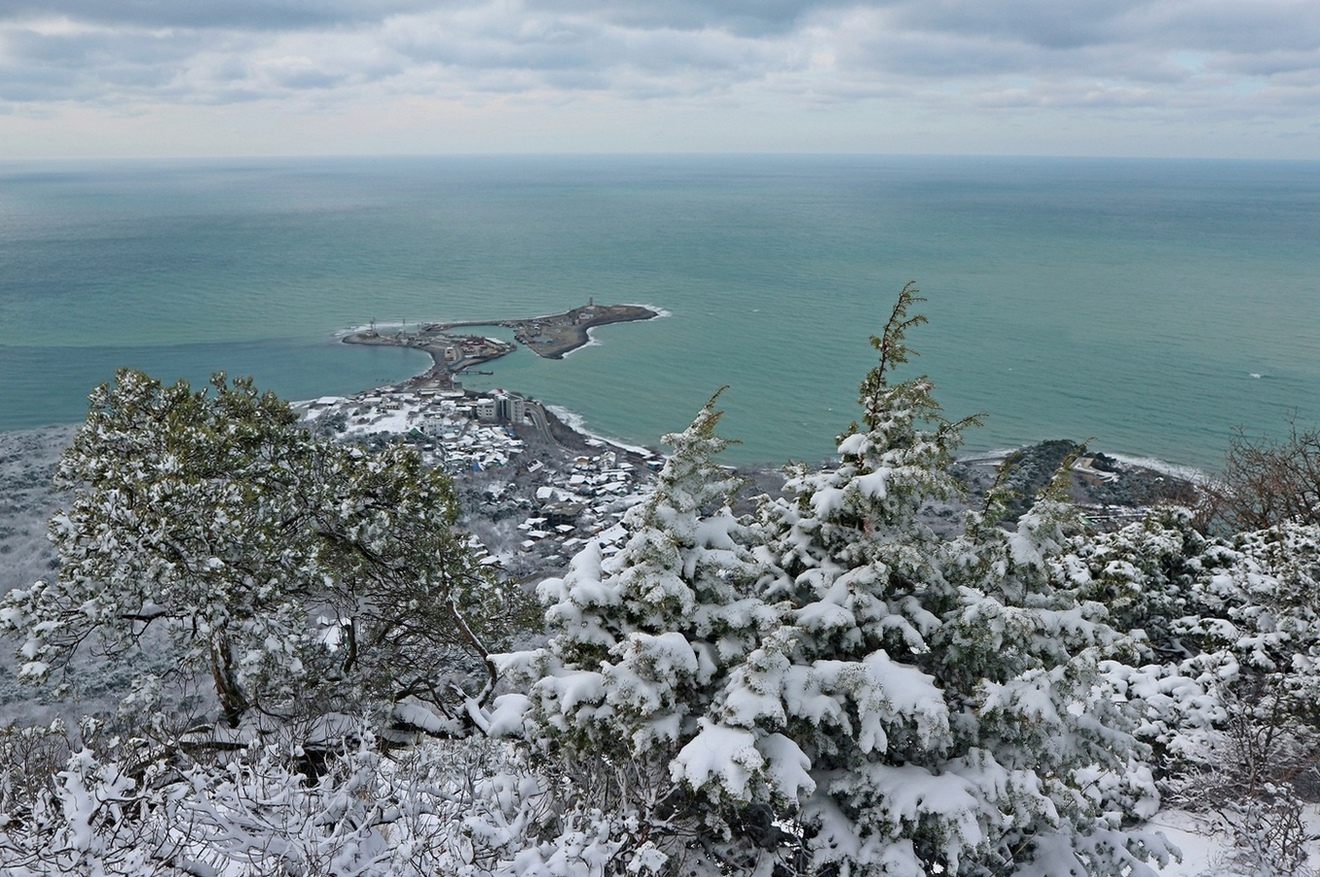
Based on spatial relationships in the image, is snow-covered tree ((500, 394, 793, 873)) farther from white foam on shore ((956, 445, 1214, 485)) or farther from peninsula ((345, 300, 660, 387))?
peninsula ((345, 300, 660, 387))

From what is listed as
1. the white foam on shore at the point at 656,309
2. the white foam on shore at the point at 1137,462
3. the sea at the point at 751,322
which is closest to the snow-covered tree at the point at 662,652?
the sea at the point at 751,322

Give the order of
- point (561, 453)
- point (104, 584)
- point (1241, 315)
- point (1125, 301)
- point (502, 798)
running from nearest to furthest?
1. point (502, 798)
2. point (104, 584)
3. point (561, 453)
4. point (1241, 315)
5. point (1125, 301)

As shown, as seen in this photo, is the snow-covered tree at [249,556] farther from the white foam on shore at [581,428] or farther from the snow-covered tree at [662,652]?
the white foam on shore at [581,428]

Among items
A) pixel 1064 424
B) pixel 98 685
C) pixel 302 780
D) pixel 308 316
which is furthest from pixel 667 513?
pixel 308 316

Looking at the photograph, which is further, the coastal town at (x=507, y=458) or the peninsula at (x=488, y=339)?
the peninsula at (x=488, y=339)

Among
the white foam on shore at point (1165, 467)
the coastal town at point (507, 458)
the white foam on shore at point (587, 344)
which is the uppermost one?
the white foam on shore at point (587, 344)

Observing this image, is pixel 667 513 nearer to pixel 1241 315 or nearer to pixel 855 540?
pixel 855 540

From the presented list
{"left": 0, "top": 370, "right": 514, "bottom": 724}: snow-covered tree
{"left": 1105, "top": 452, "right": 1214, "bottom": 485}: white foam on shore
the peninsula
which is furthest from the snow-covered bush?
the peninsula

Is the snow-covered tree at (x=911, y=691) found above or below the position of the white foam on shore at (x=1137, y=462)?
above
